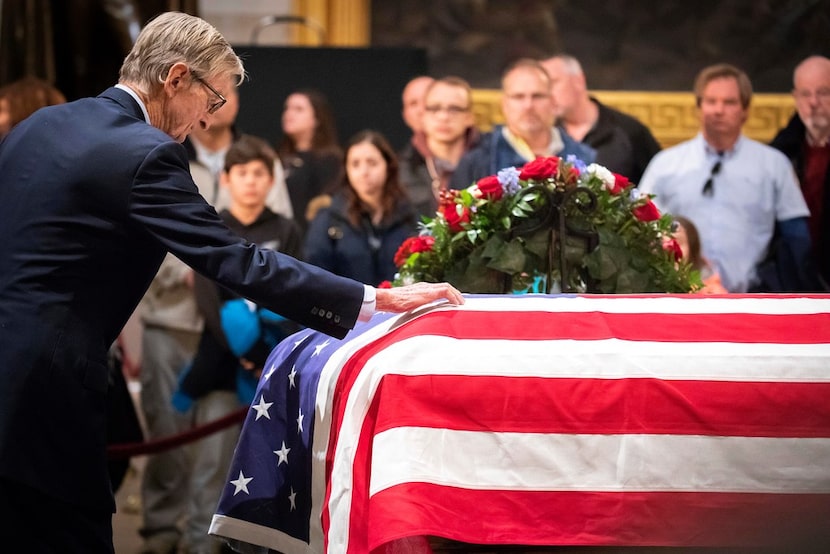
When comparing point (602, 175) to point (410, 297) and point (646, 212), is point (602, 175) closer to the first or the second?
point (646, 212)

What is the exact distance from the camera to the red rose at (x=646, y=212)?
13.3 ft

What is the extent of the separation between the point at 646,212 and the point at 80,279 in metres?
1.93

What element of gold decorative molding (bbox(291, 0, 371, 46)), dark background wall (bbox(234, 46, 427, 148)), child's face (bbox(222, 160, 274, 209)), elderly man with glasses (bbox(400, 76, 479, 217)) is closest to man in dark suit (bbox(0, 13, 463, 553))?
child's face (bbox(222, 160, 274, 209))

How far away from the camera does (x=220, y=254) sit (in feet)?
9.17

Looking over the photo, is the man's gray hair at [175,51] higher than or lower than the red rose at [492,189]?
higher

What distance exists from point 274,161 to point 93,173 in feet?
10.7

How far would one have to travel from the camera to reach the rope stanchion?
17.9ft

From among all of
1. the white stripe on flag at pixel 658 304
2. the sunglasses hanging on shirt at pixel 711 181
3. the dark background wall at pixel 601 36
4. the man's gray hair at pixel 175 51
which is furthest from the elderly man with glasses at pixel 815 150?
the dark background wall at pixel 601 36

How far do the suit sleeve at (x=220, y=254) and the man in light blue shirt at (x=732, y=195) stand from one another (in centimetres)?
315

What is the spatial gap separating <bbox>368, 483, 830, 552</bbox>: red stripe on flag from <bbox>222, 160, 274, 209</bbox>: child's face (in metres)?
3.20

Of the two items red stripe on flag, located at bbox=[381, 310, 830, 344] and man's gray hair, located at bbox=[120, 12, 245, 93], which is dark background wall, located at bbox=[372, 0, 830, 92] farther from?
man's gray hair, located at bbox=[120, 12, 245, 93]

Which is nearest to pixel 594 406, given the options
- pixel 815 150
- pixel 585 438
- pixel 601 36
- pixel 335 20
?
pixel 585 438

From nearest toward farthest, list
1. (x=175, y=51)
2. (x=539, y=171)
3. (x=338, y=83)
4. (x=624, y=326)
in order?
(x=175, y=51) < (x=624, y=326) < (x=539, y=171) < (x=338, y=83)

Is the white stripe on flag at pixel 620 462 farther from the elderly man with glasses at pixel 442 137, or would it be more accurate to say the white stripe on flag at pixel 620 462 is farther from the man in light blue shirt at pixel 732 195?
the elderly man with glasses at pixel 442 137
